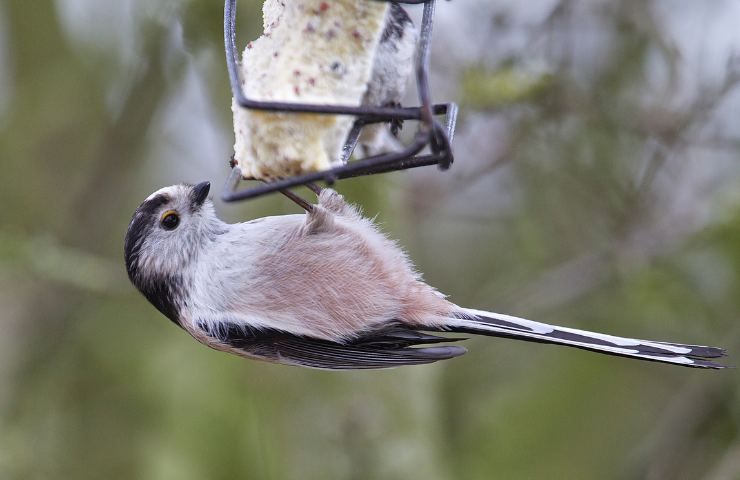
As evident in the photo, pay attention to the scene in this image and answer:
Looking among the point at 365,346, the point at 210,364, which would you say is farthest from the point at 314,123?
the point at 210,364

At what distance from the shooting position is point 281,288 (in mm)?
2871

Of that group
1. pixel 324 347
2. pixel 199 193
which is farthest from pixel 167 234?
pixel 324 347

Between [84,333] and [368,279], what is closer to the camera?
[368,279]

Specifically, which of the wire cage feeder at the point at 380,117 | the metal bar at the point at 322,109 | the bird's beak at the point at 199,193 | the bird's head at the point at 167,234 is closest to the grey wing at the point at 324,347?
the bird's head at the point at 167,234

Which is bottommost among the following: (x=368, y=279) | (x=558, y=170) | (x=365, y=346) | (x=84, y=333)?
(x=365, y=346)

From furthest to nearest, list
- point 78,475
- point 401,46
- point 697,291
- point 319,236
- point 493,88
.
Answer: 1. point 78,475
2. point 697,291
3. point 493,88
4. point 319,236
5. point 401,46

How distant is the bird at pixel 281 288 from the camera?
2.84 meters

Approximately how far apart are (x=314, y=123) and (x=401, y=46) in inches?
14.7

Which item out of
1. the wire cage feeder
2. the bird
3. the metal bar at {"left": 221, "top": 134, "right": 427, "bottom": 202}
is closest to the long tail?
the bird

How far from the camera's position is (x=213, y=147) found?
14.9ft

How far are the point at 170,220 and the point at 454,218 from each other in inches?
79.4

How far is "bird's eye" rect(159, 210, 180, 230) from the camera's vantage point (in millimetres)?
2842

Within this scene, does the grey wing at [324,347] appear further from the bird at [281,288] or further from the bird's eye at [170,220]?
the bird's eye at [170,220]

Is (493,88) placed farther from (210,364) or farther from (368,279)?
(210,364)
